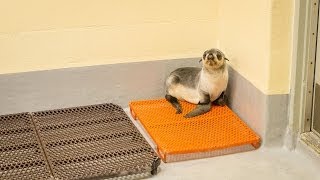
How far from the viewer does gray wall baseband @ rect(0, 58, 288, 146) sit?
247cm

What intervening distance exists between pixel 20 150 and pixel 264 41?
1.10m

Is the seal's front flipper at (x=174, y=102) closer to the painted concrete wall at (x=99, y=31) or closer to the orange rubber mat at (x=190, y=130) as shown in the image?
the orange rubber mat at (x=190, y=130)

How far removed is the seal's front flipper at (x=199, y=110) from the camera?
2.48 metres

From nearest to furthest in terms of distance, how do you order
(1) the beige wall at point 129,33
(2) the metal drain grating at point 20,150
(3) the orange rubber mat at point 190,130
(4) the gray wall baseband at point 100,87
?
(2) the metal drain grating at point 20,150, (3) the orange rubber mat at point 190,130, (1) the beige wall at point 129,33, (4) the gray wall baseband at point 100,87

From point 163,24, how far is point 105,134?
0.62 metres

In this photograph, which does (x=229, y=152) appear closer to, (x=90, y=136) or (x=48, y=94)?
(x=90, y=136)

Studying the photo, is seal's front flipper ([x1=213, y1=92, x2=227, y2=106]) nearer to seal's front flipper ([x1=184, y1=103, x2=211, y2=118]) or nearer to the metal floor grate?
seal's front flipper ([x1=184, y1=103, x2=211, y2=118])

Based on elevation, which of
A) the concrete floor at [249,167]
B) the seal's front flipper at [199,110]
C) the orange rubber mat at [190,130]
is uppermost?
the seal's front flipper at [199,110]

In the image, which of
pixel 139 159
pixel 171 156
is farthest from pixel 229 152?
pixel 139 159

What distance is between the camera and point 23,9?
2.41 metres

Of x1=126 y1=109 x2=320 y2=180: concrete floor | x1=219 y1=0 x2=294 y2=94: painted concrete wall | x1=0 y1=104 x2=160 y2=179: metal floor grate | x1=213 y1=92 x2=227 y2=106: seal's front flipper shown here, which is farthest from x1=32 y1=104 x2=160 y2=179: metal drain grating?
x1=219 y1=0 x2=294 y2=94: painted concrete wall

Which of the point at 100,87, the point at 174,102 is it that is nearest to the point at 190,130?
the point at 174,102

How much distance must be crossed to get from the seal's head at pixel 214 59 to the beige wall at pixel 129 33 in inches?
3.6

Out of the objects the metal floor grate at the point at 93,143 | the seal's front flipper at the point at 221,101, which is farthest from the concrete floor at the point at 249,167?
the seal's front flipper at the point at 221,101
